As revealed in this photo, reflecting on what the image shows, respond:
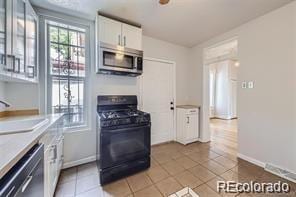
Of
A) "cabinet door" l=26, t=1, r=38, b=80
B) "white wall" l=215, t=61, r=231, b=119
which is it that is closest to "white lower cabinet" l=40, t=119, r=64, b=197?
"cabinet door" l=26, t=1, r=38, b=80

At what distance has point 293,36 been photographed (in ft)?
6.75

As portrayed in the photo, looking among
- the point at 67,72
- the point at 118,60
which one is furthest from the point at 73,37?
the point at 118,60

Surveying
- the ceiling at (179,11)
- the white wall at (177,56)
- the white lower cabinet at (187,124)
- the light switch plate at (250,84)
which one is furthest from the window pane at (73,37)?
the light switch plate at (250,84)

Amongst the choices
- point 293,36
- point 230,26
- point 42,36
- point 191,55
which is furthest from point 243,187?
point 42,36

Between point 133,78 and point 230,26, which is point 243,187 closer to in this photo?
point 133,78

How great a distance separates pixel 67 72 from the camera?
97.3 inches

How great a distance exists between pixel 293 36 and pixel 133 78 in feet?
8.50

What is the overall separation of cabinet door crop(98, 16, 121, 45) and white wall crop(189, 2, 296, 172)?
7.45ft

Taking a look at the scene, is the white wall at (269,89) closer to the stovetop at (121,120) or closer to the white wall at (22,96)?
the stovetop at (121,120)

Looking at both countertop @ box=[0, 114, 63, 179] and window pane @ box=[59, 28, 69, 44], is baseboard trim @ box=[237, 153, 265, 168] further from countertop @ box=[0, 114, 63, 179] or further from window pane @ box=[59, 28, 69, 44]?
window pane @ box=[59, 28, 69, 44]

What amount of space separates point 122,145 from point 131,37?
186cm

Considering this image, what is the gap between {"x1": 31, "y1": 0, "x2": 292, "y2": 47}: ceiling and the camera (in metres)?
2.07

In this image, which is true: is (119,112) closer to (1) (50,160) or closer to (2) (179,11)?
(1) (50,160)

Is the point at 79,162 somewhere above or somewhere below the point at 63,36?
below
